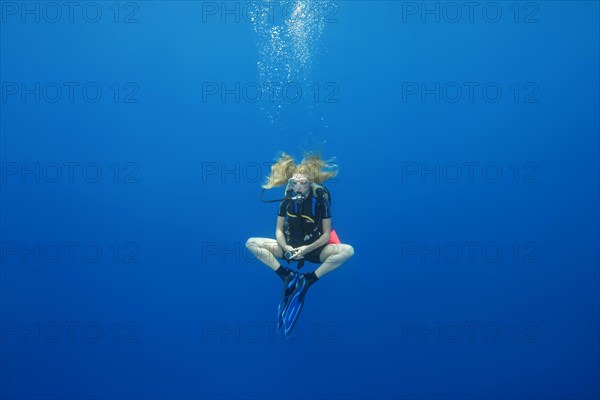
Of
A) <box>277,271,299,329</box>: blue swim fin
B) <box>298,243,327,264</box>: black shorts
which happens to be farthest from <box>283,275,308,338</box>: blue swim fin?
<box>298,243,327,264</box>: black shorts

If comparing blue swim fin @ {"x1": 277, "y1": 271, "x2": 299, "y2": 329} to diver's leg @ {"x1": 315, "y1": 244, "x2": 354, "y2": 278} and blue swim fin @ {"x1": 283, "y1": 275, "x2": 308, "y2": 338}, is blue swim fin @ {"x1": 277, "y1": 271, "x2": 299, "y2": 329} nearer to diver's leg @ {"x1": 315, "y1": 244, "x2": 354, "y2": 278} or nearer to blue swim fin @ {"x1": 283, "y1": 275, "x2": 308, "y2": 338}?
blue swim fin @ {"x1": 283, "y1": 275, "x2": 308, "y2": 338}

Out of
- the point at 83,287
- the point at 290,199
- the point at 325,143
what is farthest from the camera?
the point at 83,287

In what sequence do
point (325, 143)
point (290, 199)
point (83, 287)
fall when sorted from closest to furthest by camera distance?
point (290, 199) → point (325, 143) → point (83, 287)

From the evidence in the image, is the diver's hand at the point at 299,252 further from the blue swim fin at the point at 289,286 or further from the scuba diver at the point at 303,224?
the blue swim fin at the point at 289,286

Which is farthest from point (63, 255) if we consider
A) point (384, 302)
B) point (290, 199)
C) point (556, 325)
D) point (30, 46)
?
point (556, 325)

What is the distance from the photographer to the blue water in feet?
16.1

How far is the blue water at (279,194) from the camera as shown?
490 centimetres

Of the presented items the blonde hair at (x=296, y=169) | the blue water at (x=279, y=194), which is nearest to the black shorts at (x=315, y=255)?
the blonde hair at (x=296, y=169)

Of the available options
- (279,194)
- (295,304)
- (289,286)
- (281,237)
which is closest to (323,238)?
(281,237)

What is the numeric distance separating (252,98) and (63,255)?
1.84m

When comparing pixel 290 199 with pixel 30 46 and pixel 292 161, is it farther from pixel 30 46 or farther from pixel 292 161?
pixel 30 46

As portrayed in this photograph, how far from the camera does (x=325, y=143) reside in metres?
4.89

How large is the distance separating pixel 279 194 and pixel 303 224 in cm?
87

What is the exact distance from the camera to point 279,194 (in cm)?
486
